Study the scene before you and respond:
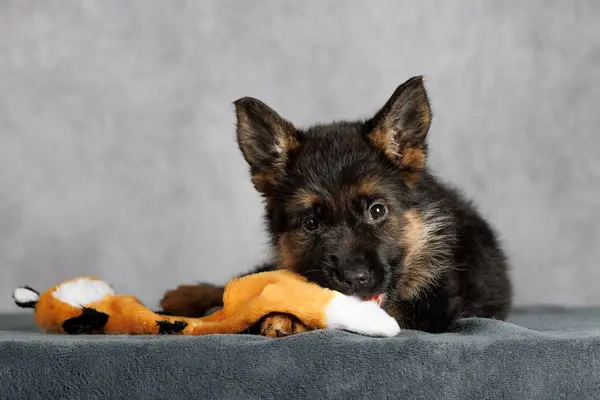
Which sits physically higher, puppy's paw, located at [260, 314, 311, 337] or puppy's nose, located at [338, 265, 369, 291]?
puppy's nose, located at [338, 265, 369, 291]

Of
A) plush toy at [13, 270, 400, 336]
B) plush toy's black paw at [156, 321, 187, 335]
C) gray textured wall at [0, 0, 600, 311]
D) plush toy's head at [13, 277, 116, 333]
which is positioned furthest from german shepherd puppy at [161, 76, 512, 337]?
gray textured wall at [0, 0, 600, 311]

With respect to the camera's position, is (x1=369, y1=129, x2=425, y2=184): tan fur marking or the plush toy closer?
the plush toy

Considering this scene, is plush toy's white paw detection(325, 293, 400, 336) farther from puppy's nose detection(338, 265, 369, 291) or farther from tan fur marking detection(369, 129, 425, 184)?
tan fur marking detection(369, 129, 425, 184)

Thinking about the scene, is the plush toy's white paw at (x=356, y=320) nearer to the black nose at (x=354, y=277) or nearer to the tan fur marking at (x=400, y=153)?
the black nose at (x=354, y=277)

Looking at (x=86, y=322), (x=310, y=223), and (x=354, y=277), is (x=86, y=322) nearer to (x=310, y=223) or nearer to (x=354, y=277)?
(x=310, y=223)

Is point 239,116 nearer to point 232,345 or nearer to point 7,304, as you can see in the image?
point 232,345

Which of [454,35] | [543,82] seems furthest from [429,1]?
[543,82]

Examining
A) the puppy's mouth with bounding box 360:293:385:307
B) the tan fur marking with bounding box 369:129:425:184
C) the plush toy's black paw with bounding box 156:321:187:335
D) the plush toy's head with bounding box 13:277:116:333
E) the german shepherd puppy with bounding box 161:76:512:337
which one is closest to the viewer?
the plush toy's black paw with bounding box 156:321:187:335
